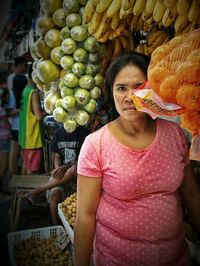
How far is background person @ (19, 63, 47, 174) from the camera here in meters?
1.97

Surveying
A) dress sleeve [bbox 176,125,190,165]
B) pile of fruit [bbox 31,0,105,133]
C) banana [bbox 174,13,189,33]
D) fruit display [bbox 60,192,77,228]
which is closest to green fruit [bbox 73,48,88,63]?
pile of fruit [bbox 31,0,105,133]

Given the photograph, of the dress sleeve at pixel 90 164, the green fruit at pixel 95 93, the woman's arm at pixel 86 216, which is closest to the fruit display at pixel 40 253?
the woman's arm at pixel 86 216

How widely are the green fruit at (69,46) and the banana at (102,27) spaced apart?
0.14m

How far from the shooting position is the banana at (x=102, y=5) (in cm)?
156

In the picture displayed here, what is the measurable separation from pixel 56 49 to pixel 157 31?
0.59 metres

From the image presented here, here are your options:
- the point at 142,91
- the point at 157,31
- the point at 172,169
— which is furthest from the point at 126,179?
the point at 157,31

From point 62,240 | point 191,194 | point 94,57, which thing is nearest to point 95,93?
point 94,57

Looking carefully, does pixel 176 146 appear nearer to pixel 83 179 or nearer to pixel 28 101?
pixel 83 179

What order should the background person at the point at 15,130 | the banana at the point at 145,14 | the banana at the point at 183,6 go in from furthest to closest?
the background person at the point at 15,130
the banana at the point at 145,14
the banana at the point at 183,6

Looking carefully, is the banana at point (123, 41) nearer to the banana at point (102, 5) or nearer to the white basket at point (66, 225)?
the banana at point (102, 5)

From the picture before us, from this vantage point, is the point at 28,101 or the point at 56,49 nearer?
the point at 56,49

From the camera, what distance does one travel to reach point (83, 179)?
4.92 feet

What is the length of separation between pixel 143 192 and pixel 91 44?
0.83m

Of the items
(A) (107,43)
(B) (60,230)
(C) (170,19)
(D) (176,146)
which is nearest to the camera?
(C) (170,19)
